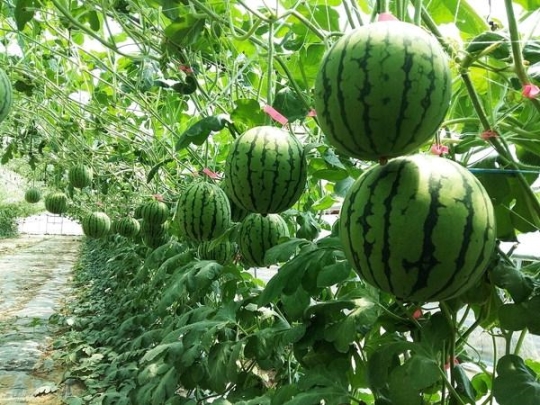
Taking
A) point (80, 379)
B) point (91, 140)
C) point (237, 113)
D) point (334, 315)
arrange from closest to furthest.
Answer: point (334, 315) < point (237, 113) < point (80, 379) < point (91, 140)

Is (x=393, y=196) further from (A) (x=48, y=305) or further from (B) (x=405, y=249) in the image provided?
(A) (x=48, y=305)

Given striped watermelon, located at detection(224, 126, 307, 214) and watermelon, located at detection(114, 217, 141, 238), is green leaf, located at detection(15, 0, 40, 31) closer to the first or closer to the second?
striped watermelon, located at detection(224, 126, 307, 214)

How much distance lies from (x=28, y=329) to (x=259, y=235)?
277 inches

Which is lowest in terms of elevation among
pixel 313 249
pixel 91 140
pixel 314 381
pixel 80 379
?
pixel 80 379

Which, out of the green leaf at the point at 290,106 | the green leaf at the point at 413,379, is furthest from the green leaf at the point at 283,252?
the green leaf at the point at 413,379

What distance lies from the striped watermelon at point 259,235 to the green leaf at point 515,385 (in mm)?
1018

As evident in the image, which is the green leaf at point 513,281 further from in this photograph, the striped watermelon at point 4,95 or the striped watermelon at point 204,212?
the striped watermelon at point 4,95

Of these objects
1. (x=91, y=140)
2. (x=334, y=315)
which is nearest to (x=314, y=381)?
(x=334, y=315)

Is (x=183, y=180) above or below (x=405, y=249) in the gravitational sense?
above

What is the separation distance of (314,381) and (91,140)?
21.9ft

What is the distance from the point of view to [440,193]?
3.26ft

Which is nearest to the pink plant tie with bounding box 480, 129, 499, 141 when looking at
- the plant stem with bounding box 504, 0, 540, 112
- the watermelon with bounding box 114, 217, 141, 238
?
the plant stem with bounding box 504, 0, 540, 112

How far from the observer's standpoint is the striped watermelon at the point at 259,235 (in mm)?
2289

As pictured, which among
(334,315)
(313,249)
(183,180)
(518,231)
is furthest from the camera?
(183,180)
